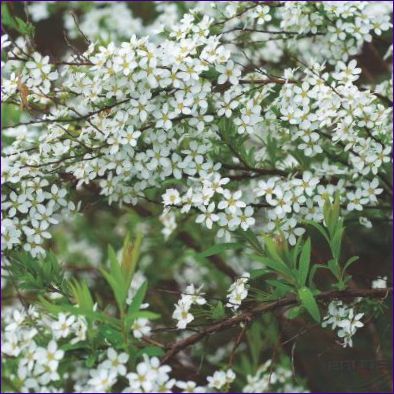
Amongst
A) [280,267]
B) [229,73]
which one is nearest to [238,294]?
[280,267]

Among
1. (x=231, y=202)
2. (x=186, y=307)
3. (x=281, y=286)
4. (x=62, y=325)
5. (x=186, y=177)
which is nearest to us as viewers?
(x=62, y=325)

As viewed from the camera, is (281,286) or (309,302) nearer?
(309,302)

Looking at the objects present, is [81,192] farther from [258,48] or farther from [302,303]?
[302,303]

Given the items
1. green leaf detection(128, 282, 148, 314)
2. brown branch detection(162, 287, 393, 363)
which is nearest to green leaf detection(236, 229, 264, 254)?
brown branch detection(162, 287, 393, 363)

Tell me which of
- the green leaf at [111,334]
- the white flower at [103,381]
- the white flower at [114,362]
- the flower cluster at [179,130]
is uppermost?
the flower cluster at [179,130]

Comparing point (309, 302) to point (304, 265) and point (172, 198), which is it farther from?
point (172, 198)

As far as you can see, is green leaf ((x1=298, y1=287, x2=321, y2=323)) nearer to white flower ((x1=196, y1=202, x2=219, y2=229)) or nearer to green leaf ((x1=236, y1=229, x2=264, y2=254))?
green leaf ((x1=236, y1=229, x2=264, y2=254))

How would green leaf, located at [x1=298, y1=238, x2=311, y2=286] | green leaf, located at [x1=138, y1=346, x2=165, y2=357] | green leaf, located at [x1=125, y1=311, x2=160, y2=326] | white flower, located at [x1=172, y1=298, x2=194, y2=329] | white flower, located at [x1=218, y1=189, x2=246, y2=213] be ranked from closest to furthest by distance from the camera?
green leaf, located at [x1=125, y1=311, x2=160, y2=326] → green leaf, located at [x1=138, y1=346, x2=165, y2=357] → green leaf, located at [x1=298, y1=238, x2=311, y2=286] → white flower, located at [x1=172, y1=298, x2=194, y2=329] → white flower, located at [x1=218, y1=189, x2=246, y2=213]

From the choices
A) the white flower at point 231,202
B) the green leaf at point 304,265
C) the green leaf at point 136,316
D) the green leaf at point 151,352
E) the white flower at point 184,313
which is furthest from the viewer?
the white flower at point 231,202

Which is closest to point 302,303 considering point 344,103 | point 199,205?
point 199,205

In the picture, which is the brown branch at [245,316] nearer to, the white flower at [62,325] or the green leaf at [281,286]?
the green leaf at [281,286]

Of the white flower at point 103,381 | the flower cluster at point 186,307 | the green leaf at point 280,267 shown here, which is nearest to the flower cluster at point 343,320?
the green leaf at point 280,267
